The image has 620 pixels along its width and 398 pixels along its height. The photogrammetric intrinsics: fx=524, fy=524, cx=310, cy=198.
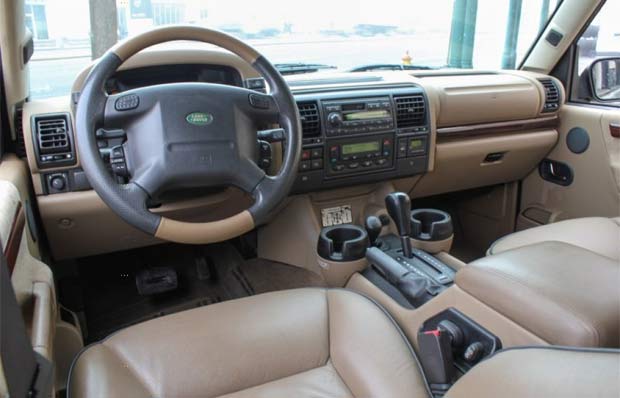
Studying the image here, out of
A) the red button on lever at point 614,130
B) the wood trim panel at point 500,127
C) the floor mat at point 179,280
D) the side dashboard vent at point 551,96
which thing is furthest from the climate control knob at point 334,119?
the red button on lever at point 614,130

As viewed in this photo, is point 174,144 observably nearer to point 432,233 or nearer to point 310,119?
point 310,119

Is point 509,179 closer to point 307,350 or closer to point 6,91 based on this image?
point 307,350

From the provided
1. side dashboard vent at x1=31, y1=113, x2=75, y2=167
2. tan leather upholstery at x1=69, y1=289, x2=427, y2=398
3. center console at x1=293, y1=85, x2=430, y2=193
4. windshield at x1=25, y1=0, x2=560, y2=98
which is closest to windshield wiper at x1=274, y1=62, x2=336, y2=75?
windshield at x1=25, y1=0, x2=560, y2=98

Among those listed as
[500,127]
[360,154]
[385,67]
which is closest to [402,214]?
[360,154]

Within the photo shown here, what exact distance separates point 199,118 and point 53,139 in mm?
489

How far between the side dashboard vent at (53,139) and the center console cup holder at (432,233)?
1071mm

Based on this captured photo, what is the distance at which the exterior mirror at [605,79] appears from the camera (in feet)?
7.64

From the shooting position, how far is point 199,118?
119 cm

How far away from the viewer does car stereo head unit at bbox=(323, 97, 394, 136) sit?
1792 millimetres

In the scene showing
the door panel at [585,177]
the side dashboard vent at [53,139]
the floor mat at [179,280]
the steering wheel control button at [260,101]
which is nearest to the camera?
the steering wheel control button at [260,101]

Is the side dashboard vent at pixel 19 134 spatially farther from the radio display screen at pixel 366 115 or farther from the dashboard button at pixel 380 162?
the dashboard button at pixel 380 162

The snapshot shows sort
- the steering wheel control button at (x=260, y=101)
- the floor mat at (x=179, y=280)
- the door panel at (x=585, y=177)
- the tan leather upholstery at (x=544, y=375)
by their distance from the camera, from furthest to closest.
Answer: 1. the door panel at (x=585, y=177)
2. the floor mat at (x=179, y=280)
3. the steering wheel control button at (x=260, y=101)
4. the tan leather upholstery at (x=544, y=375)

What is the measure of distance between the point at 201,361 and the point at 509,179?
185 cm

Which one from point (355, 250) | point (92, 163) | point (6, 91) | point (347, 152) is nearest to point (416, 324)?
A: point (355, 250)
